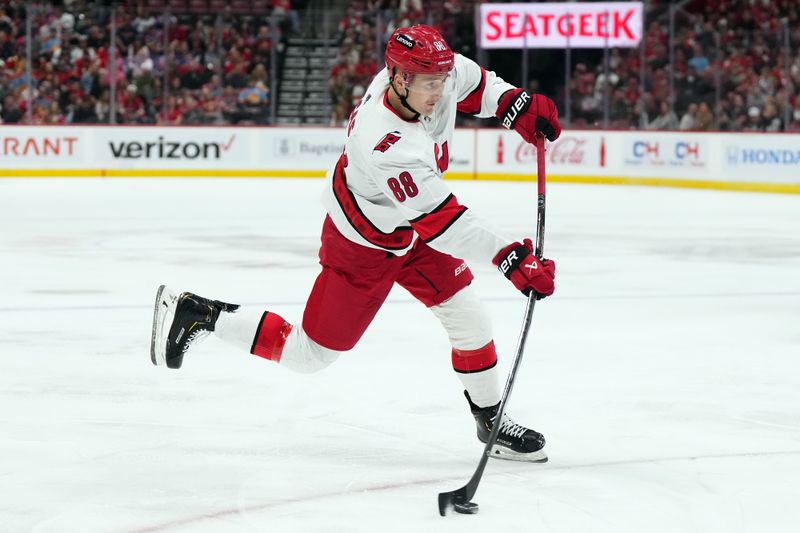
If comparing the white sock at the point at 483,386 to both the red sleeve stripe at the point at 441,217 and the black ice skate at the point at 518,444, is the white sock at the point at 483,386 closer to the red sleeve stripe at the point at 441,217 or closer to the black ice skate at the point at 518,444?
the black ice skate at the point at 518,444

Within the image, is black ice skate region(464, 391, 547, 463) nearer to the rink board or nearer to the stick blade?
the stick blade

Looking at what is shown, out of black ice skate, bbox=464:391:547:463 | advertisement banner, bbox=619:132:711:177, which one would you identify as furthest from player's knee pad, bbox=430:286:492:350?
advertisement banner, bbox=619:132:711:177

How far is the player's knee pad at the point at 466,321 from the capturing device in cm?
343

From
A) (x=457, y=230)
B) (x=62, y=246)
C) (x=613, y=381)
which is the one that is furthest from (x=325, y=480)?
(x=62, y=246)

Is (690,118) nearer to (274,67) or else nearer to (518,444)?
(274,67)

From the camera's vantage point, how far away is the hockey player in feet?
9.78

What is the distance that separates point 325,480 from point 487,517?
1.59 feet

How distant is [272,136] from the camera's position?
1675 cm

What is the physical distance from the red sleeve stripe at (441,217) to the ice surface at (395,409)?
64 cm

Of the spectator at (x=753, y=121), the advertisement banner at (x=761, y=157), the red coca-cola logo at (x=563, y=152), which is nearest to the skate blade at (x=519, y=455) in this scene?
the advertisement banner at (x=761, y=157)

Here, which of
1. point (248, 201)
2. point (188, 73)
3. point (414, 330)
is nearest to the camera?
point (414, 330)

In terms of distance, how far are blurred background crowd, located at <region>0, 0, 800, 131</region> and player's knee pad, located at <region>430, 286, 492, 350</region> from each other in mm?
12173

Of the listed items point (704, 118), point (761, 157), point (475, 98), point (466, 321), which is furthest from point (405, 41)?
point (704, 118)

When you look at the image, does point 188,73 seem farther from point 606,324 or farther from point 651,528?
point 651,528
